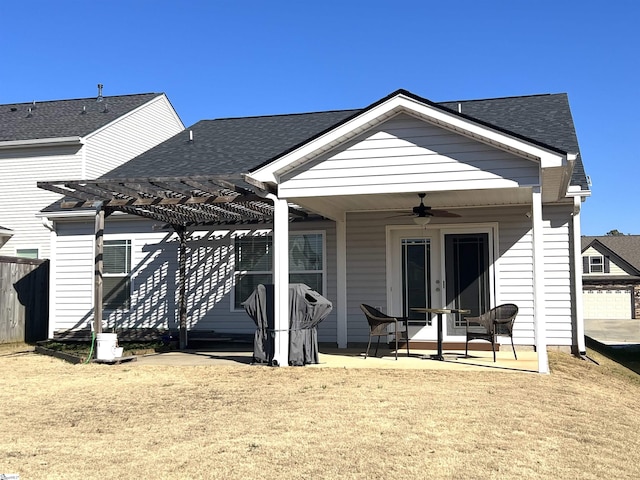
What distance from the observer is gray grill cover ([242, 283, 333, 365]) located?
9.60 meters

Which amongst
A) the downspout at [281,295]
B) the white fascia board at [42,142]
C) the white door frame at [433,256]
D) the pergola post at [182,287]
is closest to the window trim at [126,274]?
the pergola post at [182,287]

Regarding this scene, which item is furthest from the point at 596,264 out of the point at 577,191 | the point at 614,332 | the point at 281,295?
the point at 281,295

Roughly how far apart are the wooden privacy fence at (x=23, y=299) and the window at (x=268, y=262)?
5244 millimetres

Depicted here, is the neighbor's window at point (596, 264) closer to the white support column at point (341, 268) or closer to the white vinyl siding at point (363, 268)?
the white vinyl siding at point (363, 268)

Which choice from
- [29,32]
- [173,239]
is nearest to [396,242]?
[173,239]

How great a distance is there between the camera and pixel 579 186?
1080cm

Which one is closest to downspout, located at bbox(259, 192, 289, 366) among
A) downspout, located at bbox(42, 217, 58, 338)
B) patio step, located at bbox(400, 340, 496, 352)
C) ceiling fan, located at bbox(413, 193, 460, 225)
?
ceiling fan, located at bbox(413, 193, 460, 225)

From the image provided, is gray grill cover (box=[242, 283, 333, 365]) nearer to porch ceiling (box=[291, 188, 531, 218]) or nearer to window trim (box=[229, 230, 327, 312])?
porch ceiling (box=[291, 188, 531, 218])

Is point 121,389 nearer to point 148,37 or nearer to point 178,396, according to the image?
point 178,396

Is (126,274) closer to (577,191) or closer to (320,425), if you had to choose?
(577,191)

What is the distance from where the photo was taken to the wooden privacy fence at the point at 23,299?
14461 millimetres

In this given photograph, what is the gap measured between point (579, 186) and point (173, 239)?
799 cm

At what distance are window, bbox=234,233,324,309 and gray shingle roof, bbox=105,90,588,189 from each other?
1.58 metres

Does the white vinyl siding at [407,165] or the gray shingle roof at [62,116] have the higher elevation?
the gray shingle roof at [62,116]
